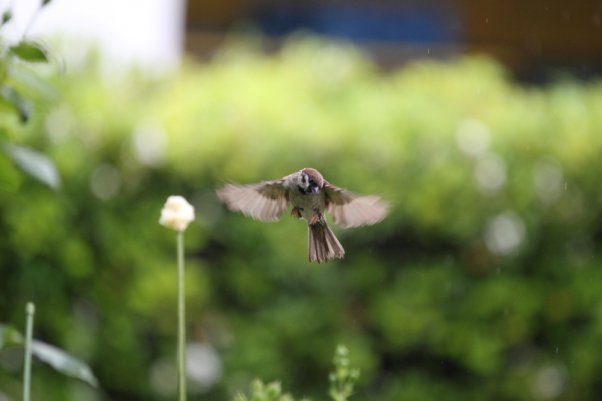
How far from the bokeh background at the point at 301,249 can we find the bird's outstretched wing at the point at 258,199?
8.35ft

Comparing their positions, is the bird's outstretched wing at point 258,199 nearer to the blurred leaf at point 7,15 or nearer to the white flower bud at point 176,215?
the white flower bud at point 176,215

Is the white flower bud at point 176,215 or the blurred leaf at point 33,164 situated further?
the blurred leaf at point 33,164

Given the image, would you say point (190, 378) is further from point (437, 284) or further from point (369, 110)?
point (369, 110)

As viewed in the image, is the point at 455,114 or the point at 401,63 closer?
the point at 455,114

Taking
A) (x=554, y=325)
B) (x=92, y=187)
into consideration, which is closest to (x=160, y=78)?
(x=92, y=187)

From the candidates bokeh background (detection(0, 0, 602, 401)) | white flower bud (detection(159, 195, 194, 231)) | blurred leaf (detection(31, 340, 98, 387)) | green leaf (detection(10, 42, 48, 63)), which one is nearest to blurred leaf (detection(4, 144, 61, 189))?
green leaf (detection(10, 42, 48, 63))

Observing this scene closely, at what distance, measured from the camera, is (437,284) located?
12.4 feet

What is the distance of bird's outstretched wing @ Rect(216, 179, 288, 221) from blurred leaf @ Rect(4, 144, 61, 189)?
0.51m

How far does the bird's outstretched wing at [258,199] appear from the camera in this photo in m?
1.06

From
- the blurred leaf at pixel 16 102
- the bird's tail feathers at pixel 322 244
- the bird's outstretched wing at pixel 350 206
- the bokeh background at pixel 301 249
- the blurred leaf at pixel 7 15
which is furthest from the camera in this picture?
the bokeh background at pixel 301 249

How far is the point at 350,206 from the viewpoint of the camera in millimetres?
1067

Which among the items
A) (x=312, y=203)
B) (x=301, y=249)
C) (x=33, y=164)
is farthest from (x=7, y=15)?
(x=301, y=249)

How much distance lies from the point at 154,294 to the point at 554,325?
1.50 metres

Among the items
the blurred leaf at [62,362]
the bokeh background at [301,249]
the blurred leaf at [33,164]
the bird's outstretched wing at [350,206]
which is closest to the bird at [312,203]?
the bird's outstretched wing at [350,206]
